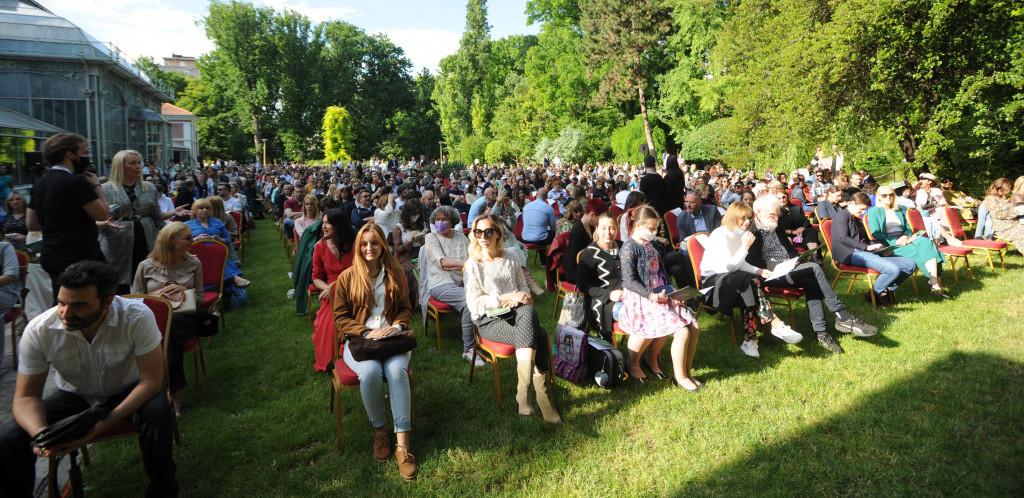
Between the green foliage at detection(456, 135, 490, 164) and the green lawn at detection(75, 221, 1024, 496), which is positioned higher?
the green foliage at detection(456, 135, 490, 164)

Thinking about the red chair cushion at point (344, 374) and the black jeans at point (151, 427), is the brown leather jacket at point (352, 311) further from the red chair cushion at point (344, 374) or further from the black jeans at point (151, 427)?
the black jeans at point (151, 427)

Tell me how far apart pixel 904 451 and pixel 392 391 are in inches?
127

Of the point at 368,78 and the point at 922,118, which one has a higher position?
the point at 368,78

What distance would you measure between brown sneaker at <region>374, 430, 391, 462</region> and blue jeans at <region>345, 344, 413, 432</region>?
0.06m

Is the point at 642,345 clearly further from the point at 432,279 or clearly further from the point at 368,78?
the point at 368,78

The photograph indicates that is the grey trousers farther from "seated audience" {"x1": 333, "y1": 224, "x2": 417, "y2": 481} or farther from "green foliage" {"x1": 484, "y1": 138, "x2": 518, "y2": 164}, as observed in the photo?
"green foliage" {"x1": 484, "y1": 138, "x2": 518, "y2": 164}

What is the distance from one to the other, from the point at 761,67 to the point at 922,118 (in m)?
5.59

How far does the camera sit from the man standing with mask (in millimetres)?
3705

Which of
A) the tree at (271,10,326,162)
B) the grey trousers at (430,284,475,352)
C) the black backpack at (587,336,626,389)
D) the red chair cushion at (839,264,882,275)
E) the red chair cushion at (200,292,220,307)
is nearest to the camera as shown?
the black backpack at (587,336,626,389)

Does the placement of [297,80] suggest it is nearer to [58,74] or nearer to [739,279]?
[58,74]

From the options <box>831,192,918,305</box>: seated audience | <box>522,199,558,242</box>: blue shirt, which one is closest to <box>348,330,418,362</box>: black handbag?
<box>522,199,558,242</box>: blue shirt

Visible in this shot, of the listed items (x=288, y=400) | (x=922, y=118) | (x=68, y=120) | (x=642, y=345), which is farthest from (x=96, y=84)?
(x=922, y=118)

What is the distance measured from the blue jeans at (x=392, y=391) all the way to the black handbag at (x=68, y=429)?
130cm

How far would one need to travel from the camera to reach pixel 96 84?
24.9m
